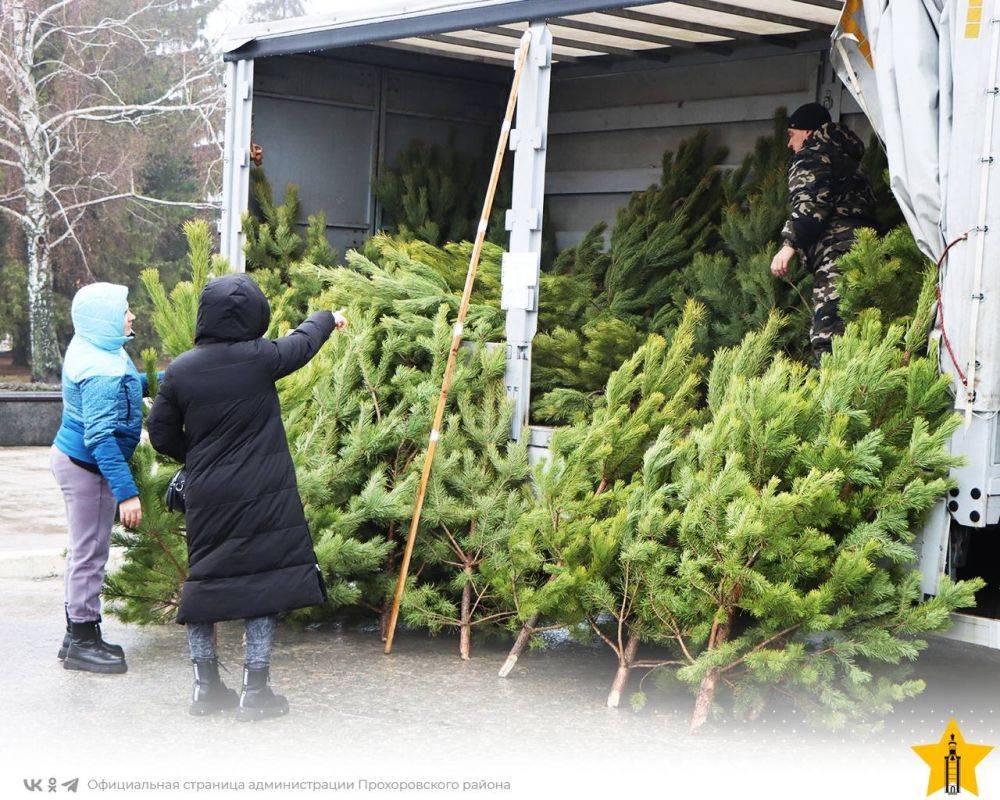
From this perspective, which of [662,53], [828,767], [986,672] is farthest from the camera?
[662,53]

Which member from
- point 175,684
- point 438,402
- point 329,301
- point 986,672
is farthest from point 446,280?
point 986,672

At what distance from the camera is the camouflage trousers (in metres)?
6.59

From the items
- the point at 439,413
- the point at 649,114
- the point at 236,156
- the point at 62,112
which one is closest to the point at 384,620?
the point at 439,413

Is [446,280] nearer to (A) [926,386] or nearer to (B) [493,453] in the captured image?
(B) [493,453]

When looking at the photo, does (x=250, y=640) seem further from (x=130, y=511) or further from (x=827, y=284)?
(x=827, y=284)

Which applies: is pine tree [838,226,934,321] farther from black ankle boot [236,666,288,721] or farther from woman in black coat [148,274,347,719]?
black ankle boot [236,666,288,721]

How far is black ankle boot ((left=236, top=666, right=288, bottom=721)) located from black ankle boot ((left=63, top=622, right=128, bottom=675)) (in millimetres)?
943

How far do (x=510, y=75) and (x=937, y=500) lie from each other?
5950 mm

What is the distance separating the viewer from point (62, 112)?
26062 millimetres

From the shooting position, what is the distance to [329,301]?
7535 millimetres

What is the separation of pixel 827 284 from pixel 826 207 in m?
0.39

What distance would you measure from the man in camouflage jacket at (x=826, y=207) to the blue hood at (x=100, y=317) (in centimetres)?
335

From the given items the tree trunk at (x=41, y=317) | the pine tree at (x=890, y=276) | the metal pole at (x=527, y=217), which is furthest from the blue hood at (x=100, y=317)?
the tree trunk at (x=41, y=317)

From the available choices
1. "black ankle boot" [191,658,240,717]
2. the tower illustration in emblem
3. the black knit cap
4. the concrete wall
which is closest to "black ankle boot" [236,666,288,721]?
"black ankle boot" [191,658,240,717]
